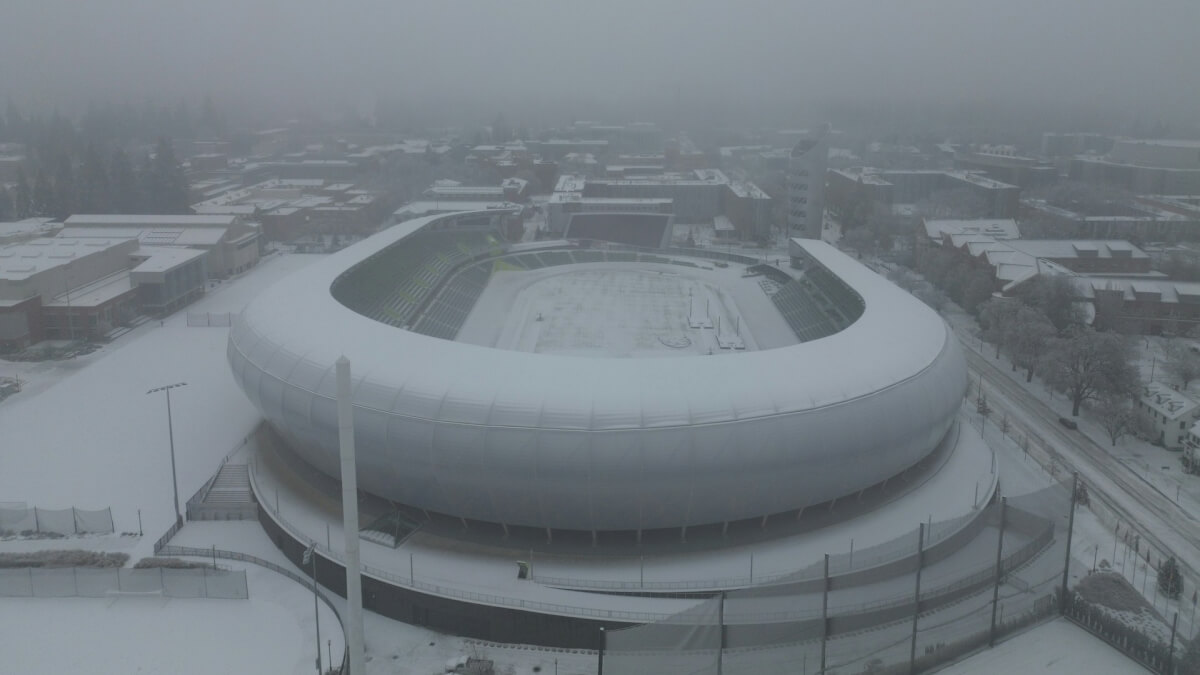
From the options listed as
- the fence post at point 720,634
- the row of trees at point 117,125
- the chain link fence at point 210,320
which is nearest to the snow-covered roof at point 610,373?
the fence post at point 720,634

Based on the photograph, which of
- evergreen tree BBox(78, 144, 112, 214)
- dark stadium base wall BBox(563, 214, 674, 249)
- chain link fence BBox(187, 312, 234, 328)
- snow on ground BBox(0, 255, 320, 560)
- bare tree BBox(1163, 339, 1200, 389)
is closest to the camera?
snow on ground BBox(0, 255, 320, 560)

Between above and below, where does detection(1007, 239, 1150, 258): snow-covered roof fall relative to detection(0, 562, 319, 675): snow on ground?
above

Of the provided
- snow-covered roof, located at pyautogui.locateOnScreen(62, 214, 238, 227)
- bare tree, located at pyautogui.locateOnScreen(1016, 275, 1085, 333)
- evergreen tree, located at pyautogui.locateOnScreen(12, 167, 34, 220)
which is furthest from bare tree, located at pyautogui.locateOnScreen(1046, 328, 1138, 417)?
evergreen tree, located at pyautogui.locateOnScreen(12, 167, 34, 220)

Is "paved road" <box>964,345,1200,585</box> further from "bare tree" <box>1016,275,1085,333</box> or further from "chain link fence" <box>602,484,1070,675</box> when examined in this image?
"bare tree" <box>1016,275,1085,333</box>

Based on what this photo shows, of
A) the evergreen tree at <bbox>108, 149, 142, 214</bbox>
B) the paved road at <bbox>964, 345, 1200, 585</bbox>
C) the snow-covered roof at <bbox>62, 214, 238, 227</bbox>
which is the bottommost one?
the paved road at <bbox>964, 345, 1200, 585</bbox>

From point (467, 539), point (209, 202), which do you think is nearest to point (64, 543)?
point (467, 539)

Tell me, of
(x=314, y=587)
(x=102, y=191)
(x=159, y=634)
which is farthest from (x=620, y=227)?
(x=159, y=634)

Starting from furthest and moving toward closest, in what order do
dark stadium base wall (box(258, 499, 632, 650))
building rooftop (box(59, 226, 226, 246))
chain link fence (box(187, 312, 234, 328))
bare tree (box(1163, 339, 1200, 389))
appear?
building rooftop (box(59, 226, 226, 246))
chain link fence (box(187, 312, 234, 328))
bare tree (box(1163, 339, 1200, 389))
dark stadium base wall (box(258, 499, 632, 650))

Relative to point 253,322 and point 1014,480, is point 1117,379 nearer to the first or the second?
point 1014,480

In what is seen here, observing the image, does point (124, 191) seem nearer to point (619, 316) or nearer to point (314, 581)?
point (619, 316)
